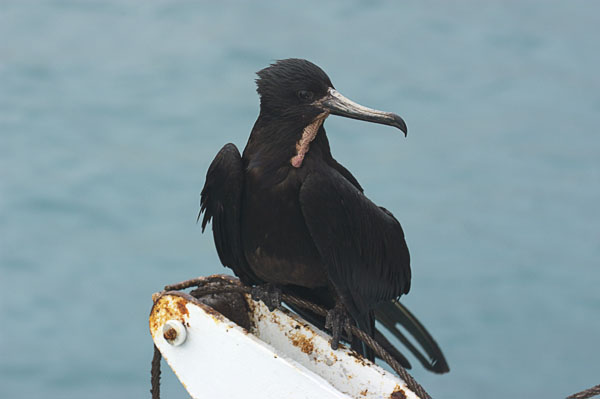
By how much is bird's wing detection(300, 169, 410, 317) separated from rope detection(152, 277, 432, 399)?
8cm

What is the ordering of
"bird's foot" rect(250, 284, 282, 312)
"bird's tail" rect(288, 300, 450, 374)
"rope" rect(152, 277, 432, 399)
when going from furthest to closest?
1. "bird's tail" rect(288, 300, 450, 374)
2. "bird's foot" rect(250, 284, 282, 312)
3. "rope" rect(152, 277, 432, 399)

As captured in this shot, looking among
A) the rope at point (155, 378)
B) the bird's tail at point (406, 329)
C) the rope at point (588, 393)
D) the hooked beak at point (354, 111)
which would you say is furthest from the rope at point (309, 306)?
the hooked beak at point (354, 111)

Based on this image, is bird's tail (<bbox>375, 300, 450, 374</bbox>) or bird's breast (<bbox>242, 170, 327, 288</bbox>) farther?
bird's tail (<bbox>375, 300, 450, 374</bbox>)

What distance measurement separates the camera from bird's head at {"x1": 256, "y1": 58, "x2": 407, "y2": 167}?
146 centimetres

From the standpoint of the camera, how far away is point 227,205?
1517mm

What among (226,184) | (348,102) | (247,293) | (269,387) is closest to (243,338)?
(269,387)

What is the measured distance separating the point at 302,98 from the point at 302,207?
0.70ft

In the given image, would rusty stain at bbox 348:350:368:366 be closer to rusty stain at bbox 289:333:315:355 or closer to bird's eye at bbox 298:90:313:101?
rusty stain at bbox 289:333:315:355

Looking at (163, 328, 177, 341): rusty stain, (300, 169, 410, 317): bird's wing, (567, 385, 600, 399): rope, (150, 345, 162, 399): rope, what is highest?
(300, 169, 410, 317): bird's wing

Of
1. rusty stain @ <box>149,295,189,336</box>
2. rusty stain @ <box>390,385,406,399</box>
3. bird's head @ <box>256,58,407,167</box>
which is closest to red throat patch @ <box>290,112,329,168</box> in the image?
bird's head @ <box>256,58,407,167</box>

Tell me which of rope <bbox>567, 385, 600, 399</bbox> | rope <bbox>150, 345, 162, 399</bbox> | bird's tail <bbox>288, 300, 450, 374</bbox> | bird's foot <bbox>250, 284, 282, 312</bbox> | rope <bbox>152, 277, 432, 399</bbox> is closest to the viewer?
rope <bbox>567, 385, 600, 399</bbox>

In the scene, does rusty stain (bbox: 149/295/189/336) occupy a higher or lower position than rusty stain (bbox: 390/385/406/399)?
higher

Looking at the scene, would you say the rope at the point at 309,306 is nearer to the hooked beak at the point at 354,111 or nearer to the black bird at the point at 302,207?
the black bird at the point at 302,207

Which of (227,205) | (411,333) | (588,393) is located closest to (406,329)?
(411,333)
